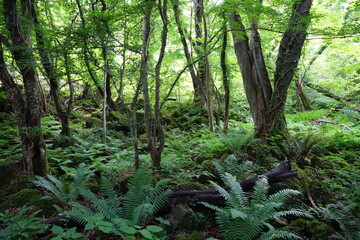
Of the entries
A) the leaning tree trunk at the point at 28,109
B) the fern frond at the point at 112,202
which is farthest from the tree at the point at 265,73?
the leaning tree trunk at the point at 28,109

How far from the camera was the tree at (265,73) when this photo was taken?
5234 mm

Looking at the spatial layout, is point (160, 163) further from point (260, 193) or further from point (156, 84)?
point (260, 193)

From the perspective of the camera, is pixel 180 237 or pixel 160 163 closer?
pixel 180 237

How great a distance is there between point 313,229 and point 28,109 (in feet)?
14.6

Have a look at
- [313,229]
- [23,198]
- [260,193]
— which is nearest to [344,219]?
[313,229]

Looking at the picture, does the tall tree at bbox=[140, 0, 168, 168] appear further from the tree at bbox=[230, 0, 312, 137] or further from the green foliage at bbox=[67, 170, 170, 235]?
the tree at bbox=[230, 0, 312, 137]

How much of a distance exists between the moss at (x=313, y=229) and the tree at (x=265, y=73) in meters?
2.64

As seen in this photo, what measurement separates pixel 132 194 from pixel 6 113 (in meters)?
6.35

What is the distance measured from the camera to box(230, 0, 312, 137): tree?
5.23 metres

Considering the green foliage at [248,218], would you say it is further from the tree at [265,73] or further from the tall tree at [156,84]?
the tree at [265,73]

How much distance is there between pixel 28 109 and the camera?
12.0ft

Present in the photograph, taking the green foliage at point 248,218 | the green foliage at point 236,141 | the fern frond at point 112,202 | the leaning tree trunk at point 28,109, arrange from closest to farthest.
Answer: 1. the green foliage at point 248,218
2. the fern frond at point 112,202
3. the leaning tree trunk at point 28,109
4. the green foliage at point 236,141

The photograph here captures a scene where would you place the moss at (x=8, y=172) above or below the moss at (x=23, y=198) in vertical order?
above

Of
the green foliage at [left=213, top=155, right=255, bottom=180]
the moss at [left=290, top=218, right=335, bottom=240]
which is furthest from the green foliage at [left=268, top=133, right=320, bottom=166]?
the moss at [left=290, top=218, right=335, bottom=240]
